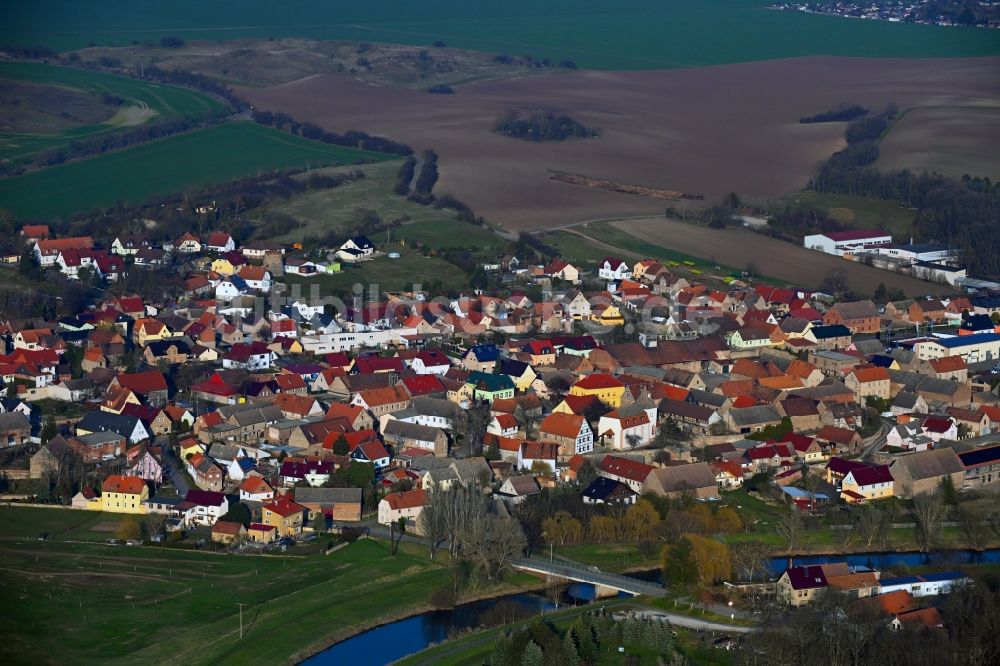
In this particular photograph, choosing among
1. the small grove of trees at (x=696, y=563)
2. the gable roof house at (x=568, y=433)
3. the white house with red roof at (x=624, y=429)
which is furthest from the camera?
the white house with red roof at (x=624, y=429)

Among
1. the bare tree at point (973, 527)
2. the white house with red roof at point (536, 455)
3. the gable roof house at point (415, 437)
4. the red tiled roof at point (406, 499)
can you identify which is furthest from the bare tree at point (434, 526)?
the bare tree at point (973, 527)

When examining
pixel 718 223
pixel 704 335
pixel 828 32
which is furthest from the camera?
pixel 828 32

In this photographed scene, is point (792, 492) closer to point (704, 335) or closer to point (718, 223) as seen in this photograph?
point (704, 335)

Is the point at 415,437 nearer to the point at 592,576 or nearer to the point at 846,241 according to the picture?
the point at 592,576

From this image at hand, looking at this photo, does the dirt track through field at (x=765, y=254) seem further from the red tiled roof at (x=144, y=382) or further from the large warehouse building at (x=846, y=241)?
the red tiled roof at (x=144, y=382)

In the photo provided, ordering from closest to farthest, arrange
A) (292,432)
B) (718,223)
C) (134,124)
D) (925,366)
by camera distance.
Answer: (292,432)
(925,366)
(718,223)
(134,124)

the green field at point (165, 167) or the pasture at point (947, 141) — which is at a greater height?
the pasture at point (947, 141)

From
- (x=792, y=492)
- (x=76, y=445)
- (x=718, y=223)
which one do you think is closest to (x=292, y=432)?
(x=76, y=445)
